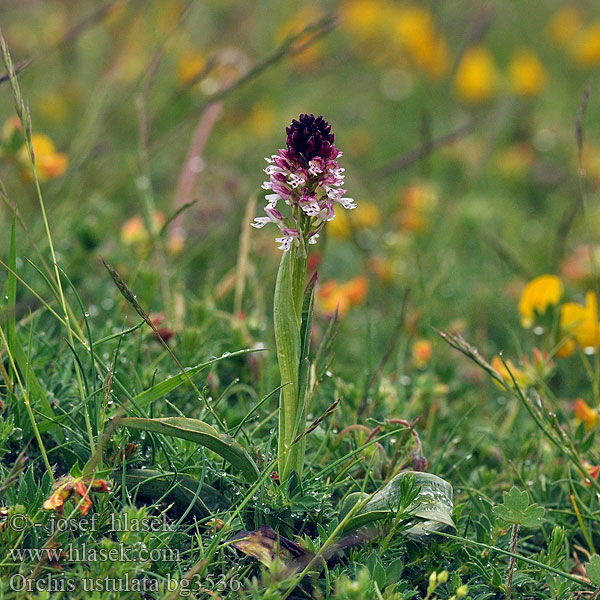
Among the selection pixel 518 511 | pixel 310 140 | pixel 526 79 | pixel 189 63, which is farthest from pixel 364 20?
pixel 518 511

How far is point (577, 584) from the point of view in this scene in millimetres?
1379

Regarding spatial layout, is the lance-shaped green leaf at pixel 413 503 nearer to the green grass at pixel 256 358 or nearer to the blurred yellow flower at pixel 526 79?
the green grass at pixel 256 358

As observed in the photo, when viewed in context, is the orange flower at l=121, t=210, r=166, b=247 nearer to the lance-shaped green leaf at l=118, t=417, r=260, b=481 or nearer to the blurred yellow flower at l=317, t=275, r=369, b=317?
the blurred yellow flower at l=317, t=275, r=369, b=317

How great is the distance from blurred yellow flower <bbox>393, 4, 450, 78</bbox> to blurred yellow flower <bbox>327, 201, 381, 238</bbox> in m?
2.34

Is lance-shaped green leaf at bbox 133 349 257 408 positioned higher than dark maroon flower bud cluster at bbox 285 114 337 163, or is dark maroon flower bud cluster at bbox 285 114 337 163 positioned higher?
dark maroon flower bud cluster at bbox 285 114 337 163

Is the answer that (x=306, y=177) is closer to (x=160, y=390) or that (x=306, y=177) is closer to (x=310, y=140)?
(x=310, y=140)

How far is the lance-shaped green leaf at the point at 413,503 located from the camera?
4.32 feet

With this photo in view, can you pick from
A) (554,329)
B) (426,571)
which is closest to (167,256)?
(554,329)

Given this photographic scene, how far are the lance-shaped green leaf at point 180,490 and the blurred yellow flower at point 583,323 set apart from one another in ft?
3.89

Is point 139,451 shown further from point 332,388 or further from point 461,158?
point 461,158

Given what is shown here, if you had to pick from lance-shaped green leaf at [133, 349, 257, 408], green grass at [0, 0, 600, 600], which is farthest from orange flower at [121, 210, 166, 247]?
lance-shaped green leaf at [133, 349, 257, 408]

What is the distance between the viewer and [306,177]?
49.3 inches

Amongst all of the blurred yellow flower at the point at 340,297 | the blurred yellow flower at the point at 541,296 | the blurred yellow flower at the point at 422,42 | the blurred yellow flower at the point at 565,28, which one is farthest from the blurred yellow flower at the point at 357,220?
the blurred yellow flower at the point at 565,28

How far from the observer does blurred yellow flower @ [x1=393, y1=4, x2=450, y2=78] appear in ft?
17.3
